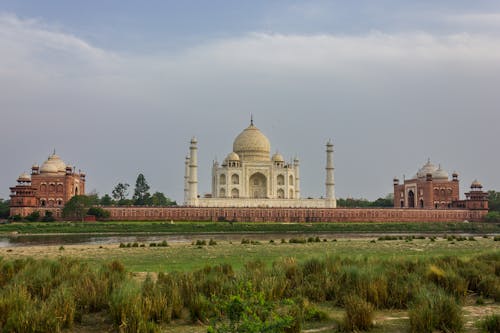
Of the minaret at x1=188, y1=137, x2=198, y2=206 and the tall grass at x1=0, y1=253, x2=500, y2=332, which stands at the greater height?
the minaret at x1=188, y1=137, x2=198, y2=206

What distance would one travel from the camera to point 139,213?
55719 mm

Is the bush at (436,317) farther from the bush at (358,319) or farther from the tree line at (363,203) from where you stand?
the tree line at (363,203)

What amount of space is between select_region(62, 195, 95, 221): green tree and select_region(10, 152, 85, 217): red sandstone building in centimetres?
222

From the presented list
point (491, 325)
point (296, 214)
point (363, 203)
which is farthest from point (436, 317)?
point (363, 203)

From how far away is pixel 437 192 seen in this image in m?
69.3

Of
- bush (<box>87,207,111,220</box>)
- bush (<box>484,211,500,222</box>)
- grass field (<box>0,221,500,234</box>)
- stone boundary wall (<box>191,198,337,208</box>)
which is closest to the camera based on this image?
grass field (<box>0,221,500,234</box>)

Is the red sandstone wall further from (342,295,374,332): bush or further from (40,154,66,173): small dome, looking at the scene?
(342,295,374,332): bush

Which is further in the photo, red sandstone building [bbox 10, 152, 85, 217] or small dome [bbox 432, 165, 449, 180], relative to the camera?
small dome [bbox 432, 165, 449, 180]

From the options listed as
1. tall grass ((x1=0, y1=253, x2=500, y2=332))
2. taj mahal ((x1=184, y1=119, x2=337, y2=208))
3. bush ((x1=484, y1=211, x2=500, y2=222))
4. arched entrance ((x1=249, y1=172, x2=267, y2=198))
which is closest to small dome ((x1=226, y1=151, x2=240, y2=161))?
taj mahal ((x1=184, y1=119, x2=337, y2=208))

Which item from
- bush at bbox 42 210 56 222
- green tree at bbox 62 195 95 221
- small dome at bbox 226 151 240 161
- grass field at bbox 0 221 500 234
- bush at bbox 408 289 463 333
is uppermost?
small dome at bbox 226 151 240 161

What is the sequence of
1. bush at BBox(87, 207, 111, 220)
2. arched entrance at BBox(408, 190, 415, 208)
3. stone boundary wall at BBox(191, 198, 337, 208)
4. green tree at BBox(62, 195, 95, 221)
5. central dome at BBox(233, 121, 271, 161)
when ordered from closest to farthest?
green tree at BBox(62, 195, 95, 221) < bush at BBox(87, 207, 111, 220) < stone boundary wall at BBox(191, 198, 337, 208) < central dome at BBox(233, 121, 271, 161) < arched entrance at BBox(408, 190, 415, 208)

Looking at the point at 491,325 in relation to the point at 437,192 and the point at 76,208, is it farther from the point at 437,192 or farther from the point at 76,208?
the point at 437,192

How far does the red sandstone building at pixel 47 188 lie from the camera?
54.8m

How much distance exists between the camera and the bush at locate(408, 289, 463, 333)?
7.35 m
